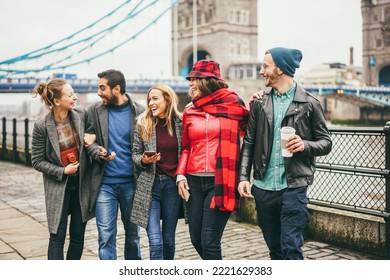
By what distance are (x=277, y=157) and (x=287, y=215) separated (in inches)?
11.9

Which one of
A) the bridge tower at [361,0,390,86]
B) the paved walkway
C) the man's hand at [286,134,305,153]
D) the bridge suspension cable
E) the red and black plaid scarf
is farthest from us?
the bridge suspension cable

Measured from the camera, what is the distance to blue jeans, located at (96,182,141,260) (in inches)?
120

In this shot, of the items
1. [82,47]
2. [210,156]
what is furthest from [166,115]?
[82,47]

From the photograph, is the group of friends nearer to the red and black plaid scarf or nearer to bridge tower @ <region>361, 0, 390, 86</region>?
the red and black plaid scarf

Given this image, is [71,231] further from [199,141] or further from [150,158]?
[199,141]

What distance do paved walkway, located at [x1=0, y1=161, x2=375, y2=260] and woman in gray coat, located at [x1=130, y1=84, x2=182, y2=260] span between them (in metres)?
0.83

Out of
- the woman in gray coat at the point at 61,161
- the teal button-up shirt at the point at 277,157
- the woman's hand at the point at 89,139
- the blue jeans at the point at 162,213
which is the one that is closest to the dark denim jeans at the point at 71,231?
the woman in gray coat at the point at 61,161

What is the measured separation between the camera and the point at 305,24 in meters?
5.19

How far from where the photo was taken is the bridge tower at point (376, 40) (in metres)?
5.00

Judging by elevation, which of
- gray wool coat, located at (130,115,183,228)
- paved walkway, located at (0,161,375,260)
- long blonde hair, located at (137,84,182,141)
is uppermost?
long blonde hair, located at (137,84,182,141)

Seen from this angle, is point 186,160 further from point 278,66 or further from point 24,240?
point 24,240

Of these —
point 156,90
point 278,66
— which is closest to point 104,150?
point 156,90

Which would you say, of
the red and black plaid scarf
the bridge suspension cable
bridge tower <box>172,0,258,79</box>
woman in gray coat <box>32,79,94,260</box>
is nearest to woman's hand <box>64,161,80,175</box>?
woman in gray coat <box>32,79,94,260</box>

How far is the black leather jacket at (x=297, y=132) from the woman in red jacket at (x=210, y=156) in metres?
0.10
